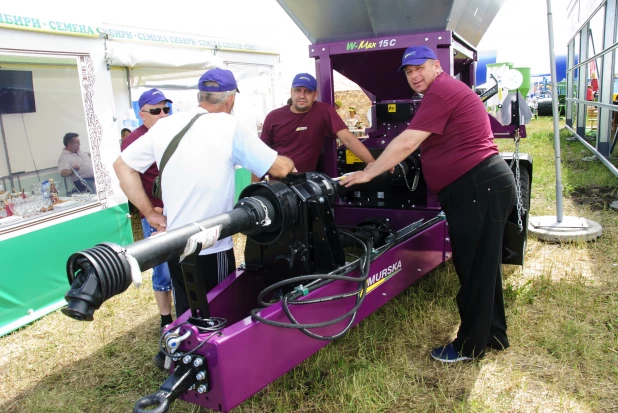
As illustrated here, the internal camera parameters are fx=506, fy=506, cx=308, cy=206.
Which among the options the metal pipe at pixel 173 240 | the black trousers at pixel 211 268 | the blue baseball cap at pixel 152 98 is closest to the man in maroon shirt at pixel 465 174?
the black trousers at pixel 211 268

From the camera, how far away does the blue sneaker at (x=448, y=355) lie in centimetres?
308

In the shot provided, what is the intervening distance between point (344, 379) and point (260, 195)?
48.5 inches

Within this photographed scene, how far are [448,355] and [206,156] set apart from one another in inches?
74.3

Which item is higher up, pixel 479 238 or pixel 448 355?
pixel 479 238

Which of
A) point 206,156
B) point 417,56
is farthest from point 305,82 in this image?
point 206,156

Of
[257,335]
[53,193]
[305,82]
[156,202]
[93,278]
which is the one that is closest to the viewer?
[93,278]

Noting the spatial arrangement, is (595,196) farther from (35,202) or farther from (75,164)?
(35,202)

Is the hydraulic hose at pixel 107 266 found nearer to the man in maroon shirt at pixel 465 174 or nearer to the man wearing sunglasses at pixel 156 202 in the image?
the man in maroon shirt at pixel 465 174

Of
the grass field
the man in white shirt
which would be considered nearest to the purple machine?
the man in white shirt

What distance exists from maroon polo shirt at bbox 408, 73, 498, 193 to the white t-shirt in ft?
3.07

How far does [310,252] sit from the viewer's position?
269 cm

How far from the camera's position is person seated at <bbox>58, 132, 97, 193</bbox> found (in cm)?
518

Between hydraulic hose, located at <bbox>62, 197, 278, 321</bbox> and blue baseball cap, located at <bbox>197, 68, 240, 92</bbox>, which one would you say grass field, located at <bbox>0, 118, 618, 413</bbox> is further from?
blue baseball cap, located at <bbox>197, 68, 240, 92</bbox>

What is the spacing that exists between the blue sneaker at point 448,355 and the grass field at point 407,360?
52 mm
